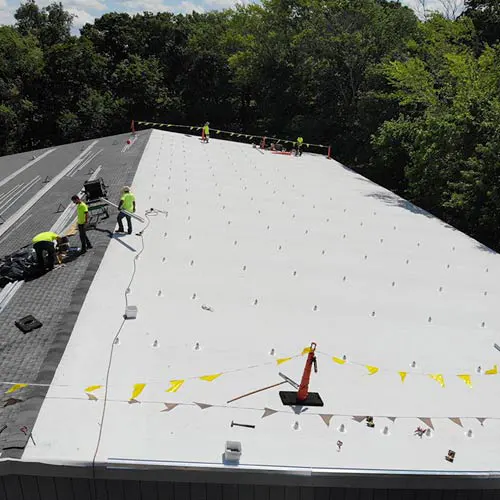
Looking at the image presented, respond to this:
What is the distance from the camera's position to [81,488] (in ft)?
18.5

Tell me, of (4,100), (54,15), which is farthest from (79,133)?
(54,15)

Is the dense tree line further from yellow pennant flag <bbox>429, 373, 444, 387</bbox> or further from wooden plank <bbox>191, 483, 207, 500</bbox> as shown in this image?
wooden plank <bbox>191, 483, 207, 500</bbox>

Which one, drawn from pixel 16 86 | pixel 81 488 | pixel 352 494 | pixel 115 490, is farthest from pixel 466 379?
pixel 16 86

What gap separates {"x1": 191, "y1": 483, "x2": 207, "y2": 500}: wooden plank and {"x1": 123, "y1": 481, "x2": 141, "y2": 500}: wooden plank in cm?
62

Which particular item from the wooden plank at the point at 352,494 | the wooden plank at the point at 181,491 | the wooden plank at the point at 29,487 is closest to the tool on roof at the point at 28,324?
the wooden plank at the point at 29,487

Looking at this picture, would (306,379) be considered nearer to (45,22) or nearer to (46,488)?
(46,488)

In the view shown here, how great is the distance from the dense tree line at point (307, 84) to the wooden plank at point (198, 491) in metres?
15.6

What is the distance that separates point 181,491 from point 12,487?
1.90 metres

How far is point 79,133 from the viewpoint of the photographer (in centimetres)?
4016

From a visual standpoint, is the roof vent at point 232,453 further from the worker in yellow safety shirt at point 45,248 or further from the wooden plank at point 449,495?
the worker in yellow safety shirt at point 45,248

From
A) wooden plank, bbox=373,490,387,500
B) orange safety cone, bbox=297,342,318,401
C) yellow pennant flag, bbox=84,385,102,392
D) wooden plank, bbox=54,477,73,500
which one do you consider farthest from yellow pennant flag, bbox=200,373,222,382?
wooden plank, bbox=373,490,387,500

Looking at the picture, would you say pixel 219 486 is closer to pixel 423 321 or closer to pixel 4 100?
pixel 423 321

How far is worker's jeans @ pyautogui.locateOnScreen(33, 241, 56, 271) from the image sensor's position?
9433 millimetres

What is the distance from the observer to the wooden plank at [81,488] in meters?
5.62
